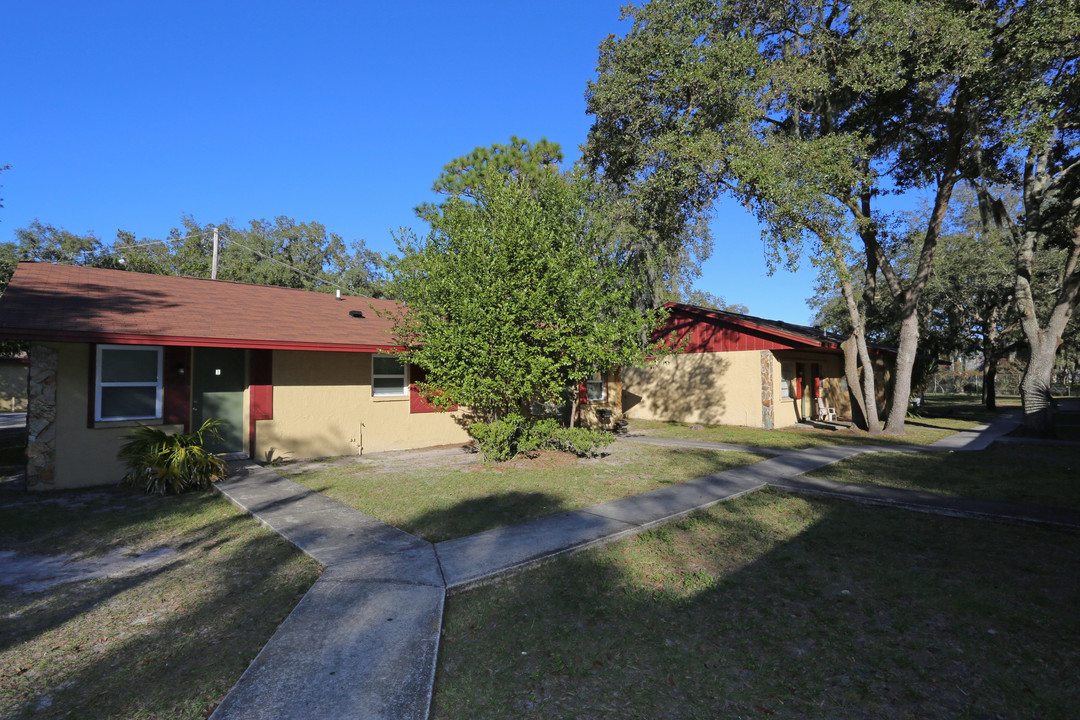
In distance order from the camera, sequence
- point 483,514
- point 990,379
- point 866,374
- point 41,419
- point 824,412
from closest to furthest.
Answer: point 483,514, point 41,419, point 866,374, point 824,412, point 990,379

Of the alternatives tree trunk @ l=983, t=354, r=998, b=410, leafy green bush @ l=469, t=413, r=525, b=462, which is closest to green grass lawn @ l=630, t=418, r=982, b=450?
leafy green bush @ l=469, t=413, r=525, b=462

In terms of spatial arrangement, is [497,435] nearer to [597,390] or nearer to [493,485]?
[493,485]

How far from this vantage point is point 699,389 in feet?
64.8

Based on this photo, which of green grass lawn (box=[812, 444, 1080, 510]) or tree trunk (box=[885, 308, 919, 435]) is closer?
green grass lawn (box=[812, 444, 1080, 510])

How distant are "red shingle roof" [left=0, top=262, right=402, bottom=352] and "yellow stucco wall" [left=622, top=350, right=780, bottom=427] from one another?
11316 millimetres

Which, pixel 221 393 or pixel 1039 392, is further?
pixel 1039 392

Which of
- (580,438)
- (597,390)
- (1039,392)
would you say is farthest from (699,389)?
(580,438)

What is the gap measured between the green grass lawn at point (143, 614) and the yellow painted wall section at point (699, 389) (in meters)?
13.8

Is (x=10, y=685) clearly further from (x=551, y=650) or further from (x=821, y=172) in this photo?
(x=821, y=172)

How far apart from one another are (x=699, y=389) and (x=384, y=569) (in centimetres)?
1685

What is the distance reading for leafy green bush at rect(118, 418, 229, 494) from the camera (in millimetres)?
7902

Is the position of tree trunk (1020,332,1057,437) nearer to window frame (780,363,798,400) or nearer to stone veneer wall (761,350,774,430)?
window frame (780,363,798,400)

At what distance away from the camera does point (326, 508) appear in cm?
695

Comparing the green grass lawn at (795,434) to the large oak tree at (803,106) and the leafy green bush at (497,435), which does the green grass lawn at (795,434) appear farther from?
the leafy green bush at (497,435)
